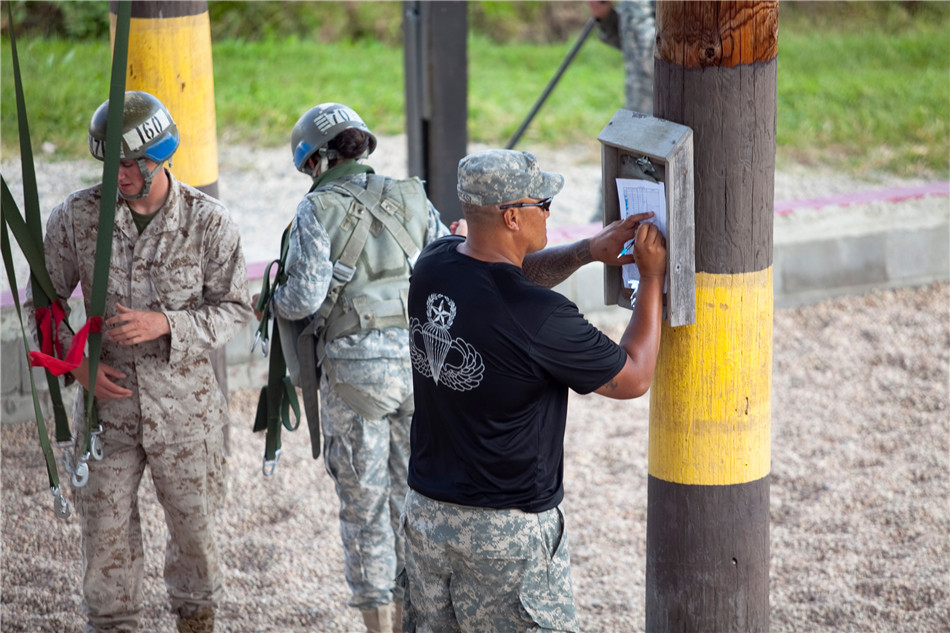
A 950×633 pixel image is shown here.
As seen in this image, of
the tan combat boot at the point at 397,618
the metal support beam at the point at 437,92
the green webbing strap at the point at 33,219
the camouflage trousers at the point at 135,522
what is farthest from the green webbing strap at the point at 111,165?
the metal support beam at the point at 437,92

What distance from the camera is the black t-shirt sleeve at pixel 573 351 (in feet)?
8.46

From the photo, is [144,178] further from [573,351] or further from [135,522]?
[573,351]

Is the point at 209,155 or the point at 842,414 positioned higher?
the point at 209,155

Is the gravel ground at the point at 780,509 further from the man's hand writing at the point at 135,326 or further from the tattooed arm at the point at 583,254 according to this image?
the tattooed arm at the point at 583,254

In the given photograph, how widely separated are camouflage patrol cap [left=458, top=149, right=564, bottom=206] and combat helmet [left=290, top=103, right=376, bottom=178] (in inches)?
40.8

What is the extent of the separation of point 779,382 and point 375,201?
3385 millimetres

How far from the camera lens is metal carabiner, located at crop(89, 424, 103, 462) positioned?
346cm

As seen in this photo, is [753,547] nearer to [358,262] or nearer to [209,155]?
[358,262]

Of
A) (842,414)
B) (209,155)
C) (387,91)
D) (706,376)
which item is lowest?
(842,414)

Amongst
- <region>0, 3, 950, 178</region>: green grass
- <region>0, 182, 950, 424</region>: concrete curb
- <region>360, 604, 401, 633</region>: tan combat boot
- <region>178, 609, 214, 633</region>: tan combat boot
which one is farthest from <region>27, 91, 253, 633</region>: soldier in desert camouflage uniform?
<region>0, 3, 950, 178</region>: green grass

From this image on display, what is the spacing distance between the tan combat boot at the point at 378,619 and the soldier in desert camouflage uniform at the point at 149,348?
1.95ft

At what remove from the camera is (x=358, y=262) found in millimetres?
3762

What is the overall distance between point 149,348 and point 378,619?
1209 mm

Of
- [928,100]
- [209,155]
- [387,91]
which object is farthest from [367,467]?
[928,100]
